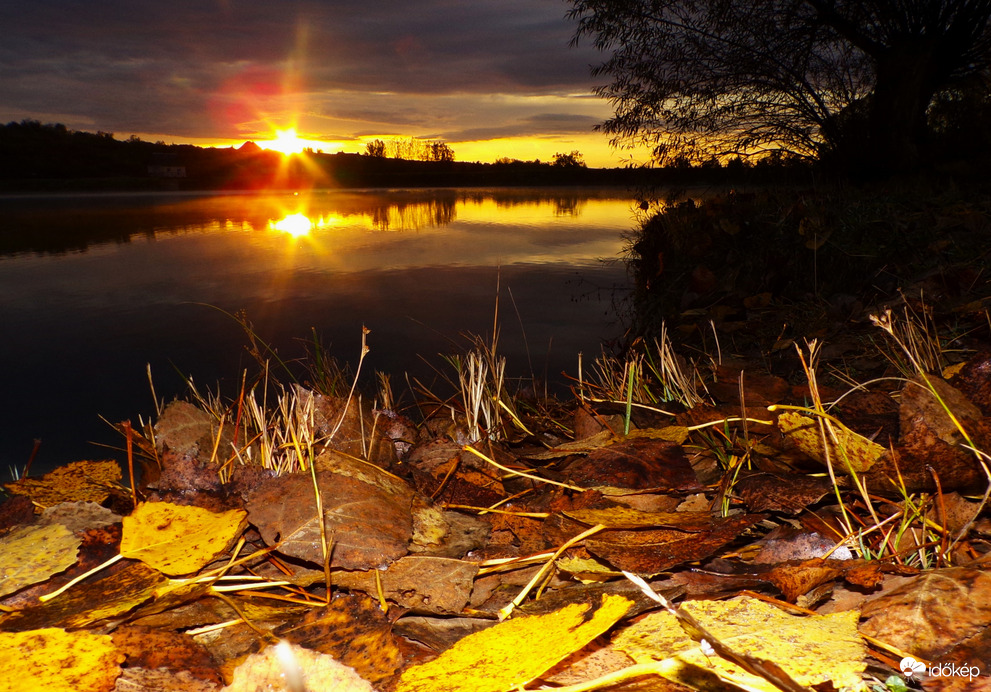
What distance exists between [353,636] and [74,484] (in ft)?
3.21

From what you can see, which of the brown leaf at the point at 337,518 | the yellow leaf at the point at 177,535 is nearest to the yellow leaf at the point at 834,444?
the brown leaf at the point at 337,518

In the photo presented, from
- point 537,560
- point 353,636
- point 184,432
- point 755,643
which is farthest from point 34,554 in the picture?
point 755,643

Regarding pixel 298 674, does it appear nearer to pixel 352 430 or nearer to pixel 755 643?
pixel 755 643

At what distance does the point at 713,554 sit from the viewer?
43.4 inches

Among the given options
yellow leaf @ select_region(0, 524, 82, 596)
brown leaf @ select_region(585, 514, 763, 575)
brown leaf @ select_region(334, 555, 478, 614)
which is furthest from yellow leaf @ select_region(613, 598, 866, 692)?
yellow leaf @ select_region(0, 524, 82, 596)

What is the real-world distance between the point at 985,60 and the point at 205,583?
10041mm

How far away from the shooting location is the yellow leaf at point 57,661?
852 millimetres

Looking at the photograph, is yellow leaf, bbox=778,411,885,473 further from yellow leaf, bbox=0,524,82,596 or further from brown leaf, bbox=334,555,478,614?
yellow leaf, bbox=0,524,82,596

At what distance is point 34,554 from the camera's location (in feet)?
3.87

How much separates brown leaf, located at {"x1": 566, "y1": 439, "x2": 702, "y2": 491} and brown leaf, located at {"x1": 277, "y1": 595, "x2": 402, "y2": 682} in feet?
1.73

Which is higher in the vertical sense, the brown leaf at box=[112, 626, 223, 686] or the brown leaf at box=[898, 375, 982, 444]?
the brown leaf at box=[898, 375, 982, 444]

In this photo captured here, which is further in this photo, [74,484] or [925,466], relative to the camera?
[74,484]

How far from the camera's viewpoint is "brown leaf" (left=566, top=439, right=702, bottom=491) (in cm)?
130

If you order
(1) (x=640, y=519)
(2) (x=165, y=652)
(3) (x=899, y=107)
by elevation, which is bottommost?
(2) (x=165, y=652)
